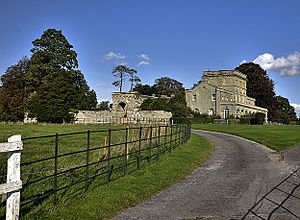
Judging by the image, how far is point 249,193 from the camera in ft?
33.0

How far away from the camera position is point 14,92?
7025cm

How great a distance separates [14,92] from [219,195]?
6608 cm

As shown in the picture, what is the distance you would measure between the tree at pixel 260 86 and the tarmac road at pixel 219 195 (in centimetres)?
9465

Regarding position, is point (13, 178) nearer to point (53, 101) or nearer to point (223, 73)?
point (53, 101)

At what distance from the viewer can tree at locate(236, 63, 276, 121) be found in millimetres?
106588

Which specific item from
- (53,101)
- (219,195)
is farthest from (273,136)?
(53,101)

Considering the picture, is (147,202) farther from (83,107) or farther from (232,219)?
(83,107)

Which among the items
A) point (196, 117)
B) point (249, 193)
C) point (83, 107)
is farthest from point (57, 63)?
point (249, 193)

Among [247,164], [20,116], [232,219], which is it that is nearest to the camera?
[232,219]

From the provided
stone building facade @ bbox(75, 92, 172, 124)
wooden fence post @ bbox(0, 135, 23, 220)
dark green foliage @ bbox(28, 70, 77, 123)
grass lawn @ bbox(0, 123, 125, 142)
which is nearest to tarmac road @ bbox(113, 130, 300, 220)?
wooden fence post @ bbox(0, 135, 23, 220)

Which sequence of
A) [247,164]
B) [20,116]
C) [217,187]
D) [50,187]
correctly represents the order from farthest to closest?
[20,116] → [247,164] → [217,187] → [50,187]

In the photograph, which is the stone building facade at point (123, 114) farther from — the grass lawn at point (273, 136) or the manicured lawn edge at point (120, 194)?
the manicured lawn edge at point (120, 194)

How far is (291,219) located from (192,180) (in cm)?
488

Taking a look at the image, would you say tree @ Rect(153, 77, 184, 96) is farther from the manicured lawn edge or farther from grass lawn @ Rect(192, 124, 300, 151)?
the manicured lawn edge
